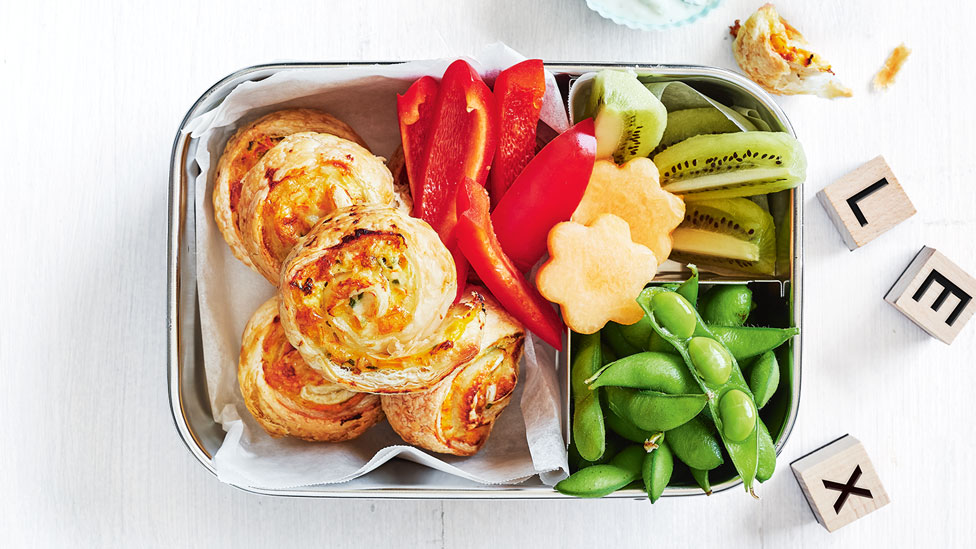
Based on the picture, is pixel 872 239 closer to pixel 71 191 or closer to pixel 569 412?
pixel 569 412

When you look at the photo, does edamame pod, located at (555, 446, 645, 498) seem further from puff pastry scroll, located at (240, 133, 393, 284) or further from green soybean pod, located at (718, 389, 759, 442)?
puff pastry scroll, located at (240, 133, 393, 284)

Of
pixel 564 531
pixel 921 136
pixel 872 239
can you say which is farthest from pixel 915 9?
pixel 564 531

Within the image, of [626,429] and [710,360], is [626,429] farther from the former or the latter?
[710,360]

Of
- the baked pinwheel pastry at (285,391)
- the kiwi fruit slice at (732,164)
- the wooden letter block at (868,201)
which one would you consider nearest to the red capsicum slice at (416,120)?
the baked pinwheel pastry at (285,391)

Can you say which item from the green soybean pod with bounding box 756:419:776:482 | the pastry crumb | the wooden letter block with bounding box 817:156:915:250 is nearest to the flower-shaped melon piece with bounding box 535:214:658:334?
the green soybean pod with bounding box 756:419:776:482

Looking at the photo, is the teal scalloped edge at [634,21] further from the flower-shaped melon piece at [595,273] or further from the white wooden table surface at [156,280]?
the flower-shaped melon piece at [595,273]
